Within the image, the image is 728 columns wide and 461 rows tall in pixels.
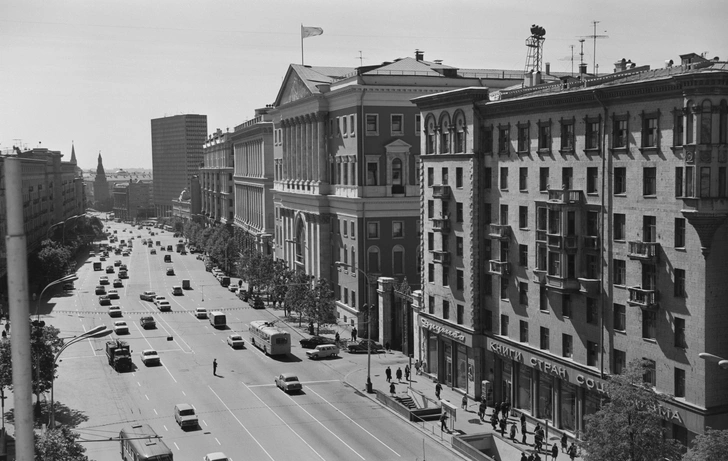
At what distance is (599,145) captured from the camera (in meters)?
52.6

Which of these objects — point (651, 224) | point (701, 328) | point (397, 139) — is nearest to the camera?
point (701, 328)

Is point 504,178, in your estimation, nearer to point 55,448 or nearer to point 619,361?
point 619,361

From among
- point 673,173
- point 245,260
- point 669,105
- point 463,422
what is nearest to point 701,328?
point 673,173

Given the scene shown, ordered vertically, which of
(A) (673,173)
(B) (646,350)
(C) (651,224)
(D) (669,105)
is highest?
(D) (669,105)

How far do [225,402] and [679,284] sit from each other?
36.8 m

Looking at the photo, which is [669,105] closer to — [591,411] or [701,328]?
[701,328]

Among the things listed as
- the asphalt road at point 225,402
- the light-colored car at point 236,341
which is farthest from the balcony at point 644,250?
the light-colored car at point 236,341

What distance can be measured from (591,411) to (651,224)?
13.2 metres

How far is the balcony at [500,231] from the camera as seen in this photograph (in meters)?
62.6

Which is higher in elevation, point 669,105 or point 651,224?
point 669,105

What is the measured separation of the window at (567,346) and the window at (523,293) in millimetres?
5259

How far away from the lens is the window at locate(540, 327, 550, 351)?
58.6 m

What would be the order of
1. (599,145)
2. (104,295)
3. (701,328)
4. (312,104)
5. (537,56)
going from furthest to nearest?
(104,295) → (312,104) → (537,56) → (599,145) → (701,328)

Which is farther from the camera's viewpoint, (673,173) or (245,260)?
(245,260)
